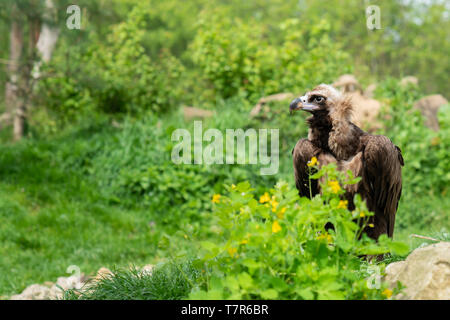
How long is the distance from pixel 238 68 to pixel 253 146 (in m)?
2.57

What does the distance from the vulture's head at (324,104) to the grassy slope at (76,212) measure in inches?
131

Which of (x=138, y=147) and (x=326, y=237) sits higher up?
(x=138, y=147)

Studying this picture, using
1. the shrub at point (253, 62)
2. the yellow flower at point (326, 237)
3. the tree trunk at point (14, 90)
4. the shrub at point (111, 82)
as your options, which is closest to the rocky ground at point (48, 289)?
the yellow flower at point (326, 237)

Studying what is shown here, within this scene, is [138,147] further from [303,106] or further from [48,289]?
[303,106]

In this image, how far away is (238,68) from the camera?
10219 mm

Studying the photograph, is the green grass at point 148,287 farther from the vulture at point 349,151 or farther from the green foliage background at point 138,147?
the green foliage background at point 138,147

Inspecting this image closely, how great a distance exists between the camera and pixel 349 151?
3.52 meters

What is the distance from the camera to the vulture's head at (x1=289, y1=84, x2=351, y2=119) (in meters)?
3.55

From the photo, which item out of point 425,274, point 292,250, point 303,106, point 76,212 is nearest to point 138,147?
point 76,212

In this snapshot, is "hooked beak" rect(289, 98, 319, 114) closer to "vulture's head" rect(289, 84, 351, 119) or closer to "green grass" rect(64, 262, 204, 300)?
"vulture's head" rect(289, 84, 351, 119)

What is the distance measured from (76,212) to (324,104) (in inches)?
203

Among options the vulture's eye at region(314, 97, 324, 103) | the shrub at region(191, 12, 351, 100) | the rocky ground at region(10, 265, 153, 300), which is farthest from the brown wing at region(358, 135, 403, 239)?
the shrub at region(191, 12, 351, 100)
